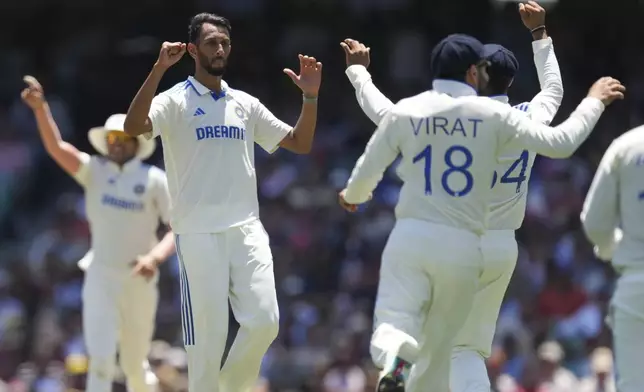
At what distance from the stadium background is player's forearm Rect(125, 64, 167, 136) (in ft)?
17.8

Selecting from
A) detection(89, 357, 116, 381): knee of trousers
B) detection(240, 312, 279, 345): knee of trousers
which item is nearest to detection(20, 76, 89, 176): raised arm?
detection(89, 357, 116, 381): knee of trousers

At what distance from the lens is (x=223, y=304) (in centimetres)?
950

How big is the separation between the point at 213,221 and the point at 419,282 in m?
1.59

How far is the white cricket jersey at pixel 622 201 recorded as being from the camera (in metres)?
8.40

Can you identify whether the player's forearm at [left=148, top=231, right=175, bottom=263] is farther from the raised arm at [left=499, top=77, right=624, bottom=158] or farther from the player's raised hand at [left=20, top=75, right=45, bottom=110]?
the raised arm at [left=499, top=77, right=624, bottom=158]

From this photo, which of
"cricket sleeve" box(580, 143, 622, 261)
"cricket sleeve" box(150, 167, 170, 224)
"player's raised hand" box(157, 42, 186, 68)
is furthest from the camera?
"cricket sleeve" box(150, 167, 170, 224)

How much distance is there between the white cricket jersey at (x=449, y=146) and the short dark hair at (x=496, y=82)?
1.06m

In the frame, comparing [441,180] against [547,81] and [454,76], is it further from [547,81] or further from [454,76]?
[547,81]

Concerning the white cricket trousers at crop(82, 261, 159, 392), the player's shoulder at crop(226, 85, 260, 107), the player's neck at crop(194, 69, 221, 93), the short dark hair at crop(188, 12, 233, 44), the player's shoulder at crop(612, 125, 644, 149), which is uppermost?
the short dark hair at crop(188, 12, 233, 44)

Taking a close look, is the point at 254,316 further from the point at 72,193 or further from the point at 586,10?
the point at 586,10

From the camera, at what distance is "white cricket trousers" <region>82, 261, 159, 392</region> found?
11.6 m

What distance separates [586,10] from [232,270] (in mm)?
12161

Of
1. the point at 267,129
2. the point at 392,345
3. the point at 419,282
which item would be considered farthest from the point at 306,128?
the point at 392,345

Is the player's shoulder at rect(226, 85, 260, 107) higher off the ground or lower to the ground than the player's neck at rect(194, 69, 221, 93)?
lower
